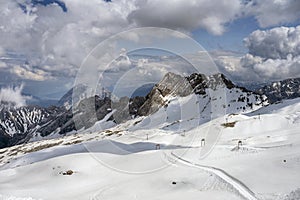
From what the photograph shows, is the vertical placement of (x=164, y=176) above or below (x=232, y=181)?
below

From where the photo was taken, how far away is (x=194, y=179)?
3306cm

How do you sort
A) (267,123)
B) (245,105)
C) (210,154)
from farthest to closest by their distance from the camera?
(245,105) → (267,123) → (210,154)

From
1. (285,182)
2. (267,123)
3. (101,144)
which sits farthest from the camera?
(267,123)

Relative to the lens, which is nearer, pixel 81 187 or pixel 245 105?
pixel 81 187

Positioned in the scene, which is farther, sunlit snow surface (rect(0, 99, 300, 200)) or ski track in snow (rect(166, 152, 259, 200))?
sunlit snow surface (rect(0, 99, 300, 200))

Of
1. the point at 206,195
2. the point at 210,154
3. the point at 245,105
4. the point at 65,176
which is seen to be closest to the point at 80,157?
the point at 65,176

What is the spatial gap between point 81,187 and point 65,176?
468cm

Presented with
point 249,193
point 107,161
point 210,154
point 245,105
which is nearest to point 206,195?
point 249,193

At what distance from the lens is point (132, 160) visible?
4553cm

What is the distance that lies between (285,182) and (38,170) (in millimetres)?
32464

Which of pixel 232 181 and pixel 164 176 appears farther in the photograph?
pixel 164 176

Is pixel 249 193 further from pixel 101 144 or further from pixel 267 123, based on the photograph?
pixel 267 123

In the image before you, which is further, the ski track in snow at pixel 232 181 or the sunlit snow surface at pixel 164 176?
the sunlit snow surface at pixel 164 176

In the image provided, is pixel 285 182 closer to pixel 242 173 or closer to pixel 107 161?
pixel 242 173
